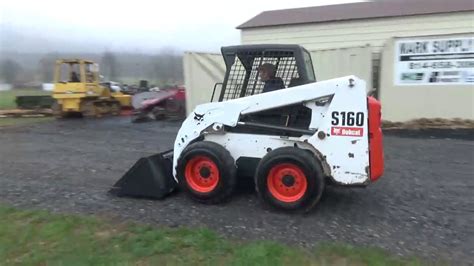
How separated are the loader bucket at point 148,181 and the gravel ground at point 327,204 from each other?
0.12 m

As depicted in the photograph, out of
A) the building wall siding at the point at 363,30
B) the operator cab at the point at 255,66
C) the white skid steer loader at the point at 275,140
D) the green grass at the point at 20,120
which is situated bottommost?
the green grass at the point at 20,120

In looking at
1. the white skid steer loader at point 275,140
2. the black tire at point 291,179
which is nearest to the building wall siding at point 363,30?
the white skid steer loader at point 275,140

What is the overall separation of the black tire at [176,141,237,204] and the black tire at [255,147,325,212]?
14.8 inches

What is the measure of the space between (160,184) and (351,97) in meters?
2.62

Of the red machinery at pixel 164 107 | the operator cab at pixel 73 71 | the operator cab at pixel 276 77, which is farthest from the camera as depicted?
the operator cab at pixel 73 71

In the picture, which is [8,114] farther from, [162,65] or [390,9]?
[390,9]

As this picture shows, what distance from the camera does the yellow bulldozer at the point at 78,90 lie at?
1806 centimetres

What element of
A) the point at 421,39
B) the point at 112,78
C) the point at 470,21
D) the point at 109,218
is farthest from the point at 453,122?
the point at 112,78

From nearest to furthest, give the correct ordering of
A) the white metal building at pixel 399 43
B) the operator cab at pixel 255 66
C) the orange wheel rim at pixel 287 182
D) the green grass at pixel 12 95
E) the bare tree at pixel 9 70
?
1. the orange wheel rim at pixel 287 182
2. the operator cab at pixel 255 66
3. the white metal building at pixel 399 43
4. the bare tree at pixel 9 70
5. the green grass at pixel 12 95

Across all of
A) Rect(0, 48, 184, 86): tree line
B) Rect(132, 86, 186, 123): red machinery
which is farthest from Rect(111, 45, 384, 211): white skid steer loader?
Rect(132, 86, 186, 123): red machinery

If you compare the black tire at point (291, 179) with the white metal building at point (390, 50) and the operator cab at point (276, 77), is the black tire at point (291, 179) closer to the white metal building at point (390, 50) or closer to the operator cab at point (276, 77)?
the operator cab at point (276, 77)

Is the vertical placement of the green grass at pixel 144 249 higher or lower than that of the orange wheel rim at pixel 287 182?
lower

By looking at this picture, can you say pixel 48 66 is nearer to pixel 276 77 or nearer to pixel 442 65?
pixel 442 65

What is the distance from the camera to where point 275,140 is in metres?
5.79
